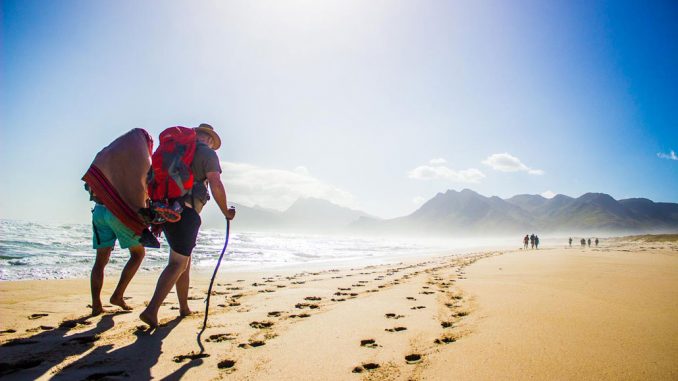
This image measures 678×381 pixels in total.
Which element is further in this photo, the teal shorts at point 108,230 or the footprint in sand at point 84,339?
the teal shorts at point 108,230

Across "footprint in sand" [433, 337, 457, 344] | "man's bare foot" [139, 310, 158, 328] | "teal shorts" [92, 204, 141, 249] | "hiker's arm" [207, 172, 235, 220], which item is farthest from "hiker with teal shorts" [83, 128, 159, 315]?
"footprint in sand" [433, 337, 457, 344]

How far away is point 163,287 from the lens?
3.28 metres

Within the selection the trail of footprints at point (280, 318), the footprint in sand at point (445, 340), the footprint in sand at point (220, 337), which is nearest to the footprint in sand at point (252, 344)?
the trail of footprints at point (280, 318)

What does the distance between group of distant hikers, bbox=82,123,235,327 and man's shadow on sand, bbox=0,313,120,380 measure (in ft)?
1.85

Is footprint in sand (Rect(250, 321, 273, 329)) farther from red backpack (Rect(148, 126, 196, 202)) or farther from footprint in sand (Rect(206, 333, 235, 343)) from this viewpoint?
red backpack (Rect(148, 126, 196, 202))

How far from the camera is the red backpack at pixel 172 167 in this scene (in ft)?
11.0

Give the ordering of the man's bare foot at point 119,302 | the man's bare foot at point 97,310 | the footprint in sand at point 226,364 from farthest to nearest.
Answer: the man's bare foot at point 119,302
the man's bare foot at point 97,310
the footprint in sand at point 226,364

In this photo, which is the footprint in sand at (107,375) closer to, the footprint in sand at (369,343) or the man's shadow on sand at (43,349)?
the man's shadow on sand at (43,349)

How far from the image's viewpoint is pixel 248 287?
6879mm

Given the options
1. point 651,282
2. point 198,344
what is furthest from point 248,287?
point 651,282

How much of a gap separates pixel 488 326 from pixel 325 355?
1742mm

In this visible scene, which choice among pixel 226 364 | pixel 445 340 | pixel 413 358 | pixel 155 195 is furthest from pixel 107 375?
pixel 445 340

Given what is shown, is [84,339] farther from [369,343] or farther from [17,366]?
[369,343]

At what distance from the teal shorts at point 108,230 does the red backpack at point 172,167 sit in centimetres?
91
